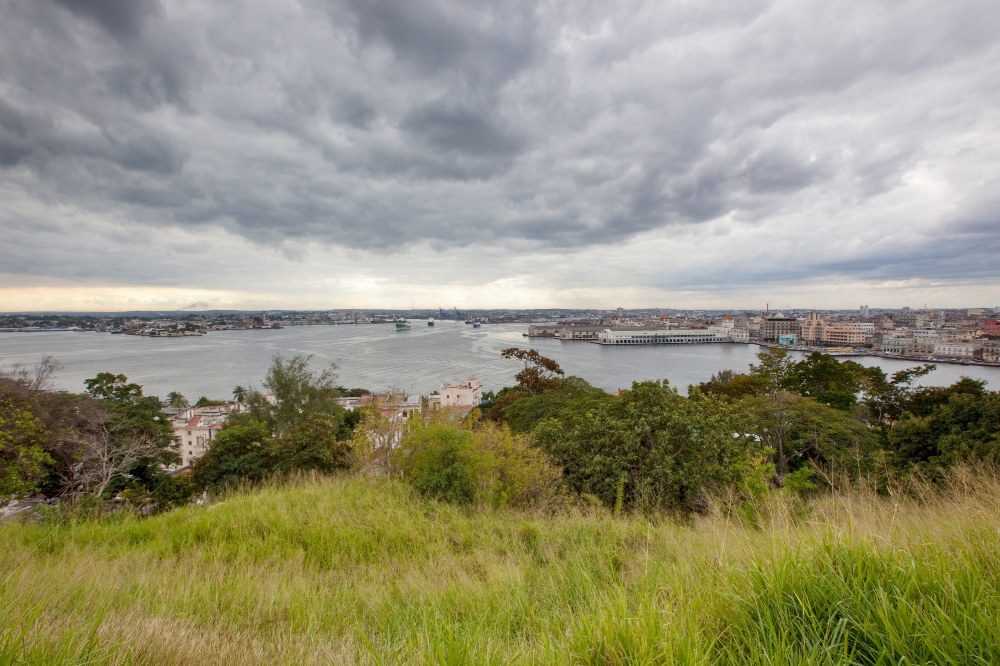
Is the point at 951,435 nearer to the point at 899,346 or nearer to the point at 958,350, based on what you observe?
the point at 958,350

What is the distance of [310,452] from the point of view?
820cm

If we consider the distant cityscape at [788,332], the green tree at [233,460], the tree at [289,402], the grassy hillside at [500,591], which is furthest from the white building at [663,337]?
the grassy hillside at [500,591]

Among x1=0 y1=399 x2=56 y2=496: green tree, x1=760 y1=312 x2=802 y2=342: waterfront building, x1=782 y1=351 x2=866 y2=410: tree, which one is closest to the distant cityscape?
x1=760 y1=312 x2=802 y2=342: waterfront building

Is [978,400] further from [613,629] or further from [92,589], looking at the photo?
[92,589]

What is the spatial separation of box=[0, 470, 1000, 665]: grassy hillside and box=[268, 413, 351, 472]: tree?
13.7 feet

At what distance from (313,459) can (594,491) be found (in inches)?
219

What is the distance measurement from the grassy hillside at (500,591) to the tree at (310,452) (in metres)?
4.18

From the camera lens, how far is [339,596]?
2.46m

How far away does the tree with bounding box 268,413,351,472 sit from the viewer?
808cm

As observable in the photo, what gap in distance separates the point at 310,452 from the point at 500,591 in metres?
7.04

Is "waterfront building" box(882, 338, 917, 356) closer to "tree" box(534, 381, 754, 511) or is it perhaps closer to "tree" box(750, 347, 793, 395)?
"tree" box(750, 347, 793, 395)

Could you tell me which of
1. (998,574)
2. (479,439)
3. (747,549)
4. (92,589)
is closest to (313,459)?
(479,439)

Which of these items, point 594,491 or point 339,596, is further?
point 594,491

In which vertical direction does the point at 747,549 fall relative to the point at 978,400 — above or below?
above
